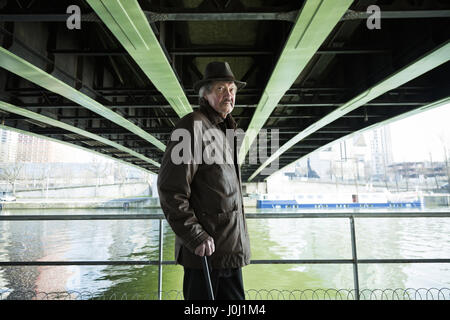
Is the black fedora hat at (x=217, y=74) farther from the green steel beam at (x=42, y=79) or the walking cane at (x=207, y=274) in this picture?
the green steel beam at (x=42, y=79)

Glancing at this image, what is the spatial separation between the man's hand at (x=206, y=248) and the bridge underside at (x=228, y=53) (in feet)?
12.3

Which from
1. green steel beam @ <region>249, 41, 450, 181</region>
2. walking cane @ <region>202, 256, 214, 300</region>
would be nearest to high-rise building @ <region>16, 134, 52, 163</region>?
green steel beam @ <region>249, 41, 450, 181</region>

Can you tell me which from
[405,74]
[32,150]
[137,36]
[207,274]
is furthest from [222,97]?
[32,150]

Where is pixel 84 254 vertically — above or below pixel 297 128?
below

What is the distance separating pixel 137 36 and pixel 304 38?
297 centimetres

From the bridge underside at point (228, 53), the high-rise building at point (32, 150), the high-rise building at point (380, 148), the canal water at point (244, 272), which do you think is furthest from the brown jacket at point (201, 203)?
the high-rise building at point (380, 148)

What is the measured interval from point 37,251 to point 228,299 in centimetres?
1564

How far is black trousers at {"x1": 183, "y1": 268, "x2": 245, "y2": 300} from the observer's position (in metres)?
1.66

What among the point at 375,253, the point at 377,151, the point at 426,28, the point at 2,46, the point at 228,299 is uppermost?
the point at 377,151

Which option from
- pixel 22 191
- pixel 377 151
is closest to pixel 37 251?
pixel 22 191

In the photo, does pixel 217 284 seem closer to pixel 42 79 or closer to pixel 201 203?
pixel 201 203

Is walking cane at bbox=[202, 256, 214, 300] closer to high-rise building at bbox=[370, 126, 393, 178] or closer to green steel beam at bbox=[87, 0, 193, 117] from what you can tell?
green steel beam at bbox=[87, 0, 193, 117]

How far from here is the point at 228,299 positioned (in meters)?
1.74

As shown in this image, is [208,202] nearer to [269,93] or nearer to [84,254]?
[269,93]
